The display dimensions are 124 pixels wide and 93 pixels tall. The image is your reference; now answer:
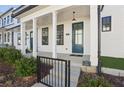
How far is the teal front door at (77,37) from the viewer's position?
12.6 meters

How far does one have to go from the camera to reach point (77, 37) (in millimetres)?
12891

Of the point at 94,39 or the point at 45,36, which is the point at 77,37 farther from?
the point at 94,39

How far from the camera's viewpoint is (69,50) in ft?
44.4

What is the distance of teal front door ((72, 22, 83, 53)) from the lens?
1260 centimetres

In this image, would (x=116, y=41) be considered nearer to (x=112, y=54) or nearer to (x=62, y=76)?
(x=112, y=54)

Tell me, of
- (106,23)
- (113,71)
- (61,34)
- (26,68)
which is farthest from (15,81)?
(61,34)

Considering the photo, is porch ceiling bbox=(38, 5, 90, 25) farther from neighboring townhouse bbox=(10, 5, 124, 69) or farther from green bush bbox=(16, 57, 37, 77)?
green bush bbox=(16, 57, 37, 77)

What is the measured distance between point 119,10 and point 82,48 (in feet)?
11.0

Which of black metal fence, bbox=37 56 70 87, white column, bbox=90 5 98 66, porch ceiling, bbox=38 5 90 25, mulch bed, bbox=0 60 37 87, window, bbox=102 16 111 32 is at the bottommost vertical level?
mulch bed, bbox=0 60 37 87

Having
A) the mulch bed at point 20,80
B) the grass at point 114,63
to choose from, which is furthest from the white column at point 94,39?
the mulch bed at point 20,80

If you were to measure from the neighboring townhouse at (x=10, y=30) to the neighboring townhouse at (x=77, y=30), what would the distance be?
669 cm

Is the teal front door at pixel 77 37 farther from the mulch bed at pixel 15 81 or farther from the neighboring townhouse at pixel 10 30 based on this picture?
the neighboring townhouse at pixel 10 30

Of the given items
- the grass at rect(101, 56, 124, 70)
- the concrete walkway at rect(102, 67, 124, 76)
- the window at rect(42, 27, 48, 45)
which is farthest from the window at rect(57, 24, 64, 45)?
the concrete walkway at rect(102, 67, 124, 76)
